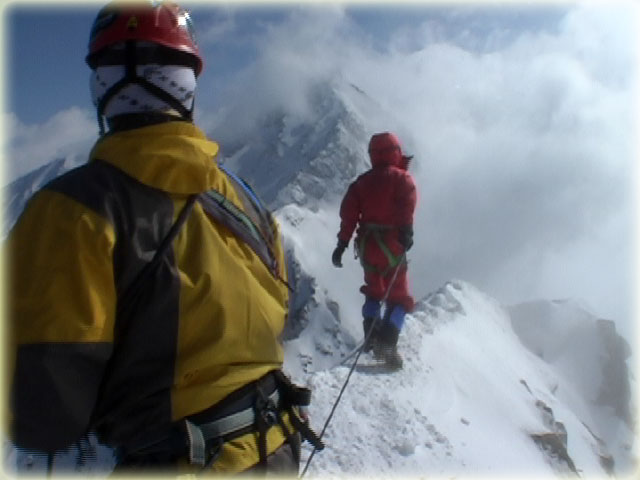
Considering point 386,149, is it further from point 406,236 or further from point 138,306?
point 138,306

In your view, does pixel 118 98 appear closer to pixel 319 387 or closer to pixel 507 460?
pixel 319 387

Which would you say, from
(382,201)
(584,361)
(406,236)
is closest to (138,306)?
(406,236)

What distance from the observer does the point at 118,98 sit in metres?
2.25

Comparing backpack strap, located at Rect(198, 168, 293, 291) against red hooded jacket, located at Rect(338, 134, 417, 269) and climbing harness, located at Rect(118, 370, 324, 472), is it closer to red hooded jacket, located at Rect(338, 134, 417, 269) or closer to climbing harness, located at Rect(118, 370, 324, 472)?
climbing harness, located at Rect(118, 370, 324, 472)

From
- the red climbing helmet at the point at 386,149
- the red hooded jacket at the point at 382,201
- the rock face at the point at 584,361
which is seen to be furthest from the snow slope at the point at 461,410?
the red climbing helmet at the point at 386,149

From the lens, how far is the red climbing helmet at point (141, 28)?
2250 millimetres

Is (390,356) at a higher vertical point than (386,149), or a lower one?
lower

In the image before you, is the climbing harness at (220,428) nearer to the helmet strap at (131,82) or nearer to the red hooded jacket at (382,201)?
the helmet strap at (131,82)

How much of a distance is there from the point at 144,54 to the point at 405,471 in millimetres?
5134

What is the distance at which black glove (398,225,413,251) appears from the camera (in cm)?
702

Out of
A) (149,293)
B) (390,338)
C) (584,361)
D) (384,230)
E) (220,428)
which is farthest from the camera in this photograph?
(584,361)

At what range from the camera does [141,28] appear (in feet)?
7.40

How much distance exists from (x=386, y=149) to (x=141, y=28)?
5.23 meters

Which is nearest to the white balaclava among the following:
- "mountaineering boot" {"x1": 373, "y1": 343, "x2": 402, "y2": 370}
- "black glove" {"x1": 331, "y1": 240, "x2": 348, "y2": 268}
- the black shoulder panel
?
the black shoulder panel
